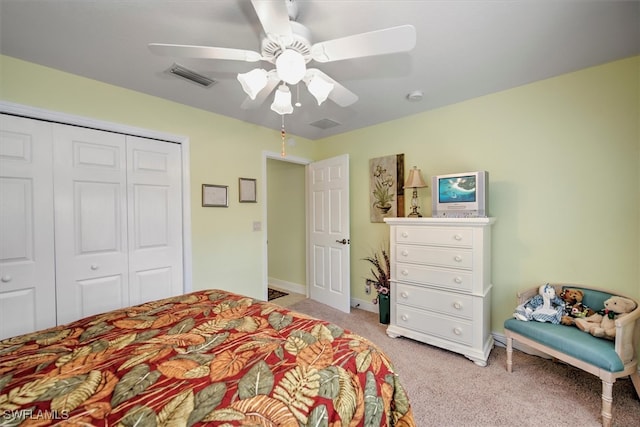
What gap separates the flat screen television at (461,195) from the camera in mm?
2338

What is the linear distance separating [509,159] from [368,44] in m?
1.96

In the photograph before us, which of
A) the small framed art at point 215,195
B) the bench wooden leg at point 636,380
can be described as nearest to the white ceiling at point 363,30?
the small framed art at point 215,195

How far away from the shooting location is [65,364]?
1005mm

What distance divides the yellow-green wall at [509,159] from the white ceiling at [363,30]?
173 mm

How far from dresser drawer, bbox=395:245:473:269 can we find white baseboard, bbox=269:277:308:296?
203cm

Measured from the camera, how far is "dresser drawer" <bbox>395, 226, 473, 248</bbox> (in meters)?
2.31

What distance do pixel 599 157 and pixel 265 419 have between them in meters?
2.83

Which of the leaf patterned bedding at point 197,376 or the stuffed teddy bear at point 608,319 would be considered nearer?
the leaf patterned bedding at point 197,376

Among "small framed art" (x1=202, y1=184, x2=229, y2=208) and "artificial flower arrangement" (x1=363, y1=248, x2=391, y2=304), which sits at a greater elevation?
"small framed art" (x1=202, y1=184, x2=229, y2=208)

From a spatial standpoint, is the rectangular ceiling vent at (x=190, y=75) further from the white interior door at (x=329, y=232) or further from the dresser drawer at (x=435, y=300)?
the dresser drawer at (x=435, y=300)

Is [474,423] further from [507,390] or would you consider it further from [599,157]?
[599,157]

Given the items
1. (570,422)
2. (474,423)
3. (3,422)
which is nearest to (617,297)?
(570,422)

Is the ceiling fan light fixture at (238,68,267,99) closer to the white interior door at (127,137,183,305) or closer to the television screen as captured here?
the white interior door at (127,137,183,305)

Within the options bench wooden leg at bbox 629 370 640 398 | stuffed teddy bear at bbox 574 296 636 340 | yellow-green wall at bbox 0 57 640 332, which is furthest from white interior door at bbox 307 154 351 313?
bench wooden leg at bbox 629 370 640 398
